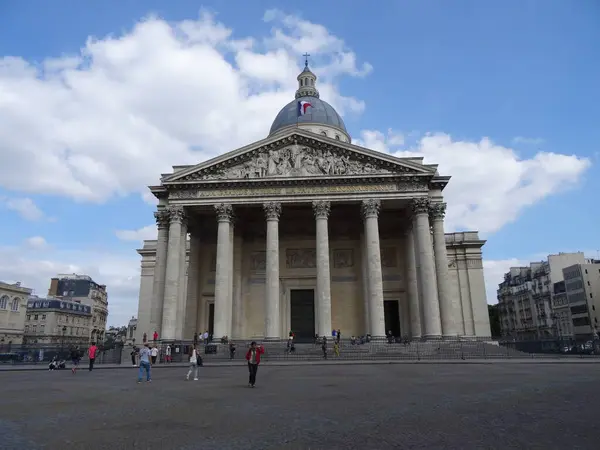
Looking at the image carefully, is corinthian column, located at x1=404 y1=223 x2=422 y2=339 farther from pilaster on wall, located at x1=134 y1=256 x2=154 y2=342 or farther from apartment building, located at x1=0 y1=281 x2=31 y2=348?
apartment building, located at x1=0 y1=281 x2=31 y2=348

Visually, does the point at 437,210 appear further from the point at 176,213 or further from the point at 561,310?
the point at 561,310

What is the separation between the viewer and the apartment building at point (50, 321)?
74.1m

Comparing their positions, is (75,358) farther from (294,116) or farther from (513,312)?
(513,312)

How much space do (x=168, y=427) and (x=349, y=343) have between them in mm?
23021

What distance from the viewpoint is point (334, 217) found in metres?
37.2

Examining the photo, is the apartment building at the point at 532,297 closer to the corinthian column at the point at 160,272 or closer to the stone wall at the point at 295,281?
the stone wall at the point at 295,281

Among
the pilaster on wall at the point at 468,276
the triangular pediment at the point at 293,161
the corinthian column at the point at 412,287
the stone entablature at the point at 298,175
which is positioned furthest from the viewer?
the pilaster on wall at the point at 468,276

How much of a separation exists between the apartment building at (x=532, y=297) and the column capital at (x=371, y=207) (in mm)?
45080

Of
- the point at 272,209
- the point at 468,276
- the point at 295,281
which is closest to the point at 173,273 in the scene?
the point at 272,209

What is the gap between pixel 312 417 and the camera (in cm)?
743

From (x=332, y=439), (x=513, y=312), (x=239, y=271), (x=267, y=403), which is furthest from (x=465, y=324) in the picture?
(x=513, y=312)

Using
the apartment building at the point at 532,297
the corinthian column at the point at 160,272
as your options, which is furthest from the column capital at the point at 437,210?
the apartment building at the point at 532,297

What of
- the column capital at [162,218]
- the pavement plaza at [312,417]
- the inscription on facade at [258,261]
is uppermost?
the column capital at [162,218]

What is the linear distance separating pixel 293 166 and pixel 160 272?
12444 mm
